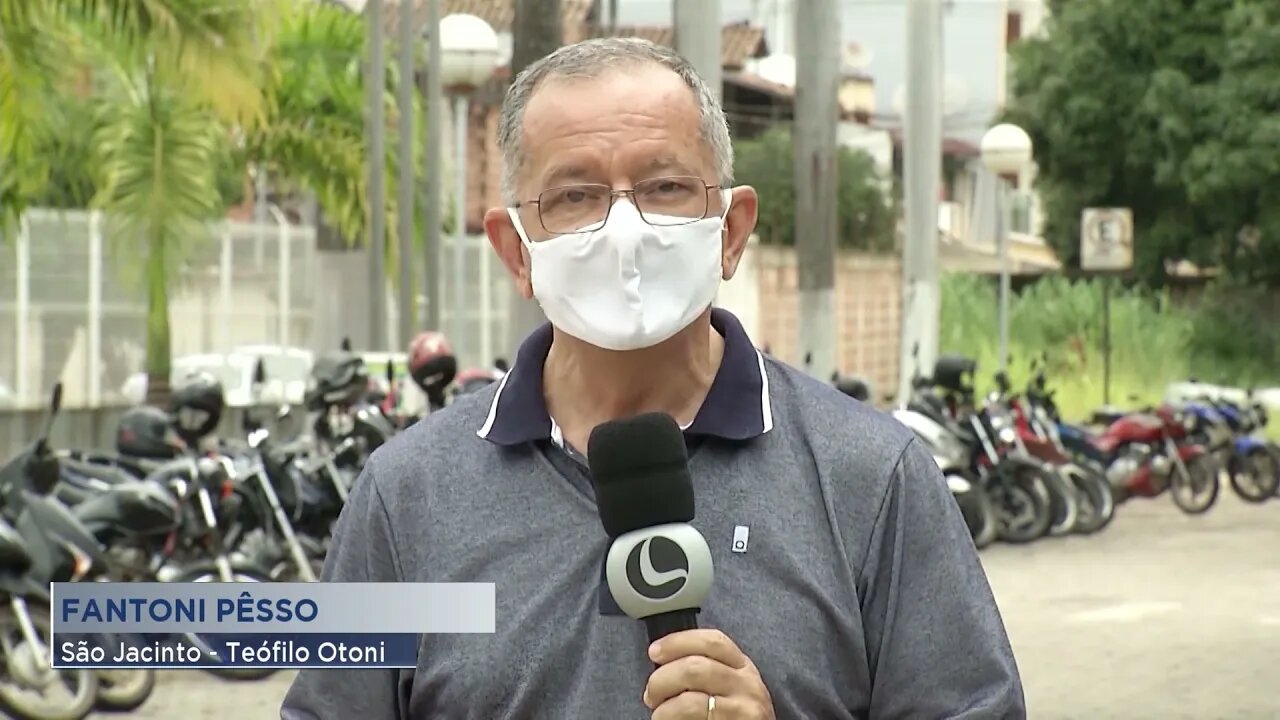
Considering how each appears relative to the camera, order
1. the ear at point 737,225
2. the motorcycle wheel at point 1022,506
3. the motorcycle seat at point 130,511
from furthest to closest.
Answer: the motorcycle wheel at point 1022,506 → the motorcycle seat at point 130,511 → the ear at point 737,225

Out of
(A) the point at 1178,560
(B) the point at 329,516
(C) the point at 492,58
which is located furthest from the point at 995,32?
(B) the point at 329,516

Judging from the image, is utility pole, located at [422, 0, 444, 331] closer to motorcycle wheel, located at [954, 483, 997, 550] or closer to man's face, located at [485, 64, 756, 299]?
motorcycle wheel, located at [954, 483, 997, 550]

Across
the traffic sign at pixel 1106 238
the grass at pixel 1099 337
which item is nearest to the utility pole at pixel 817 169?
the traffic sign at pixel 1106 238

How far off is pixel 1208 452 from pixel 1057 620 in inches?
289

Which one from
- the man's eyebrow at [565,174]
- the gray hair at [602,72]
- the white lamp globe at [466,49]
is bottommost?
the man's eyebrow at [565,174]

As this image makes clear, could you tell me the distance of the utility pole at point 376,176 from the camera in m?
24.0

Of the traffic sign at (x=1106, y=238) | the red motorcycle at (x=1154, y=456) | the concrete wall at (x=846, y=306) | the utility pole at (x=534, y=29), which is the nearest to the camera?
the utility pole at (x=534, y=29)

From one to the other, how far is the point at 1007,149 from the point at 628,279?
27.3 m

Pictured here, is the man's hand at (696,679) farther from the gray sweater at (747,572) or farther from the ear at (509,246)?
the ear at (509,246)

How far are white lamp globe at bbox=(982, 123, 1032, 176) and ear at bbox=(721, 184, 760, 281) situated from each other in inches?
1059

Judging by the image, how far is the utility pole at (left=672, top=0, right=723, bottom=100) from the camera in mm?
16422

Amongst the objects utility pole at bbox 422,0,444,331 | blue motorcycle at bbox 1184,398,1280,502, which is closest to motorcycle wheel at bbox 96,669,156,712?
blue motorcycle at bbox 1184,398,1280,502

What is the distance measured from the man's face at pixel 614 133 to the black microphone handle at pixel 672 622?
0.53 m

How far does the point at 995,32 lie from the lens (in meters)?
65.2
